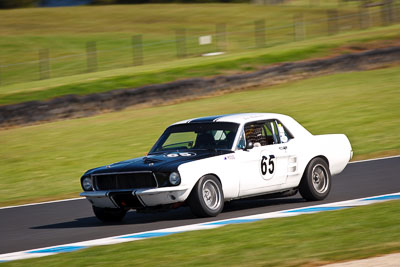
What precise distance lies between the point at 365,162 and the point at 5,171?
849 centimetres

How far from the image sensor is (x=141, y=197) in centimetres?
980

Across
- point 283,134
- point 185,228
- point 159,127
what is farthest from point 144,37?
point 185,228

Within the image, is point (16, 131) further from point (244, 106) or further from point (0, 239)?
point (0, 239)

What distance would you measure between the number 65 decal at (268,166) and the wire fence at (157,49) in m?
24.7

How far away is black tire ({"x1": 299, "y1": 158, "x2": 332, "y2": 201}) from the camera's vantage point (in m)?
11.3

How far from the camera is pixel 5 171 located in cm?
1847

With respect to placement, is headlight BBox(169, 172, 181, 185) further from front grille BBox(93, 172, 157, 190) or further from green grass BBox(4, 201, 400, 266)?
green grass BBox(4, 201, 400, 266)

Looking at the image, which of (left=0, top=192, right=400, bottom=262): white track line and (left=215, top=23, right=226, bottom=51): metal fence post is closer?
(left=0, top=192, right=400, bottom=262): white track line

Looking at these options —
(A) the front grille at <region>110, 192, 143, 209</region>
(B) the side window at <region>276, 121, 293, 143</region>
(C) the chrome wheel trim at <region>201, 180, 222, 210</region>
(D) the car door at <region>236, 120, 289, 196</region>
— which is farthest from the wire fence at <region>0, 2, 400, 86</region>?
(C) the chrome wheel trim at <region>201, 180, 222, 210</region>

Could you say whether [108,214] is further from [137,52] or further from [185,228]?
[137,52]

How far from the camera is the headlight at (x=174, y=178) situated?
9.64m

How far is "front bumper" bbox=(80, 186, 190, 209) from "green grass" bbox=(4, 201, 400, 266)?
35.1 inches

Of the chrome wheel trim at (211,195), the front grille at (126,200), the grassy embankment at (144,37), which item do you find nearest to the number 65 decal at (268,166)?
the chrome wheel trim at (211,195)

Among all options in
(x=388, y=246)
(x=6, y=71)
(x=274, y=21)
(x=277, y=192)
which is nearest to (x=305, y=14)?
(x=274, y=21)
